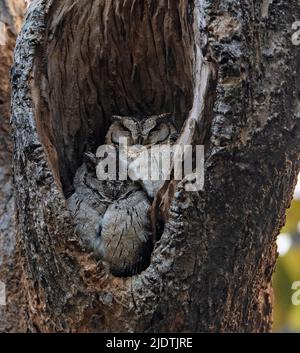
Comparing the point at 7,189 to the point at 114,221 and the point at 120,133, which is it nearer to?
the point at 120,133

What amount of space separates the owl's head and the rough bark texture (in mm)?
372

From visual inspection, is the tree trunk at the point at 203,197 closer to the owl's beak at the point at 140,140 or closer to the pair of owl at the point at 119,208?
the pair of owl at the point at 119,208

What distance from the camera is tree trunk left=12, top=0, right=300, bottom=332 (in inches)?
59.0

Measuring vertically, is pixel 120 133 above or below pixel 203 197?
above

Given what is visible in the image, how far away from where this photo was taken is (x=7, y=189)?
7.26ft

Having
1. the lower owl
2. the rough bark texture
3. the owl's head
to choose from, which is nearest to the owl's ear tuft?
the owl's head

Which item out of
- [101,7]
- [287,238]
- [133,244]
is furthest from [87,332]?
[287,238]

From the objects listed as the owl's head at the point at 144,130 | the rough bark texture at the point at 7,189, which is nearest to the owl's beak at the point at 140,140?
the owl's head at the point at 144,130

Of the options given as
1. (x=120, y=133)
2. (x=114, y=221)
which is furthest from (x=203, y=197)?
(x=120, y=133)

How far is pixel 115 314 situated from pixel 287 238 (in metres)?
1.17

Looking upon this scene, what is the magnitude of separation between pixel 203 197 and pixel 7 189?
92 centimetres

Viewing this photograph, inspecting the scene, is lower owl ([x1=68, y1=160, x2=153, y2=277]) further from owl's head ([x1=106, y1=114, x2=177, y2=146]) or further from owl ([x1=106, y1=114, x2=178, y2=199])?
owl's head ([x1=106, y1=114, x2=177, y2=146])
